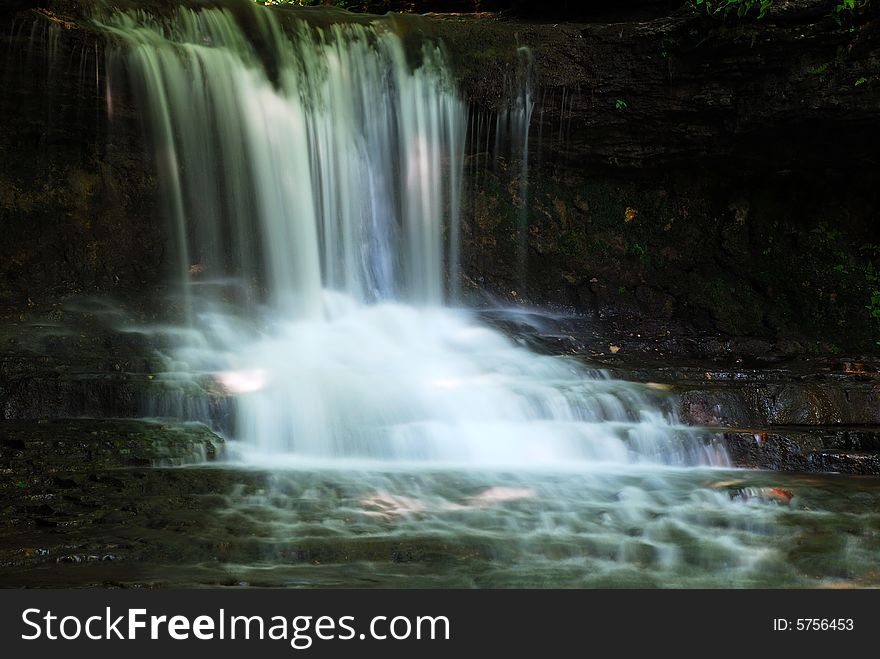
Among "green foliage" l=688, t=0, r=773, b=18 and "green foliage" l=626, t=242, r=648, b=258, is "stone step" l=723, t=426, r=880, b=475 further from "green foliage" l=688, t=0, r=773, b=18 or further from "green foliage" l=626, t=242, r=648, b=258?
"green foliage" l=626, t=242, r=648, b=258

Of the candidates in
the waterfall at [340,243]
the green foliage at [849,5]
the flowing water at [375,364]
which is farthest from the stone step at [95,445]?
the green foliage at [849,5]

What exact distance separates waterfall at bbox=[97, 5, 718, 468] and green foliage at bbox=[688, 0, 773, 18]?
7.96 feet

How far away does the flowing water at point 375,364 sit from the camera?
470cm

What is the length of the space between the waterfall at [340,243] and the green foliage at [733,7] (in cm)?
243

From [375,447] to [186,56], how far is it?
5.46 m

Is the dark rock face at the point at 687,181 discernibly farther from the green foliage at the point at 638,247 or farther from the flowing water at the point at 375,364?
the flowing water at the point at 375,364

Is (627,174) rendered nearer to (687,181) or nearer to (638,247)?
(687,181)

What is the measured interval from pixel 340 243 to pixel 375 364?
263cm

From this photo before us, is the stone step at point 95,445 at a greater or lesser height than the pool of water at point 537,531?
greater

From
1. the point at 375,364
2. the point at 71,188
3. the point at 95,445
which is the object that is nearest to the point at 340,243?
the point at 375,364

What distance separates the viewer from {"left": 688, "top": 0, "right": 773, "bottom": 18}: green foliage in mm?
9492

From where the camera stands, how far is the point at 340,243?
1095 centimetres

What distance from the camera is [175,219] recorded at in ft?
34.4

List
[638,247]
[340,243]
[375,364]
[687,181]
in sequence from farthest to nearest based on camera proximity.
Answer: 1. [638,247]
2. [687,181]
3. [340,243]
4. [375,364]
